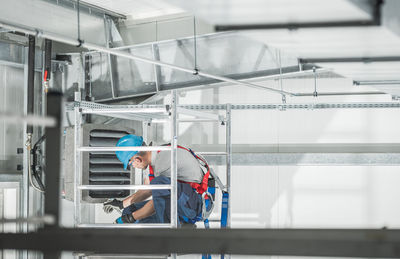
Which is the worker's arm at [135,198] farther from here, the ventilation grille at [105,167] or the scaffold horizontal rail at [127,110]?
the scaffold horizontal rail at [127,110]

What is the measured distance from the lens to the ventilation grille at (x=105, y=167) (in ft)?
17.7

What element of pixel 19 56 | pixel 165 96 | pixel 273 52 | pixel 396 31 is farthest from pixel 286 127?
pixel 396 31

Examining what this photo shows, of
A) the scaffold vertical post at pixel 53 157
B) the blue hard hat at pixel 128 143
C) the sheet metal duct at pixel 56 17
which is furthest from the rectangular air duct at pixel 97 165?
the scaffold vertical post at pixel 53 157

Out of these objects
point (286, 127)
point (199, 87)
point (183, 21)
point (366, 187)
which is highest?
point (183, 21)

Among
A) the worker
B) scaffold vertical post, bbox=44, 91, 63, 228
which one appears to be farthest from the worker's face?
scaffold vertical post, bbox=44, 91, 63, 228

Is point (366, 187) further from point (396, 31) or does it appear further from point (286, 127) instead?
point (396, 31)

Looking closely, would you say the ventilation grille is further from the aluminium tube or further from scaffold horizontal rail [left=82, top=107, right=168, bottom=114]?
the aluminium tube

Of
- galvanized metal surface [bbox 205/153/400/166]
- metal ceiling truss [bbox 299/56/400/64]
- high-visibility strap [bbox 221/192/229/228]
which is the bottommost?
high-visibility strap [bbox 221/192/229/228]

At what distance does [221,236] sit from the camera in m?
1.39

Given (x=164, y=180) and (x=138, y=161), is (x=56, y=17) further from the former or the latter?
(x=164, y=180)

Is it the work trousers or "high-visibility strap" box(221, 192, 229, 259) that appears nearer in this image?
the work trousers

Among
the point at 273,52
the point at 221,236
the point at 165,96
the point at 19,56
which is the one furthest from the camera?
the point at 165,96

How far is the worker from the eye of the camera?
4.86 metres

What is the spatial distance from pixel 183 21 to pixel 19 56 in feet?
6.87
